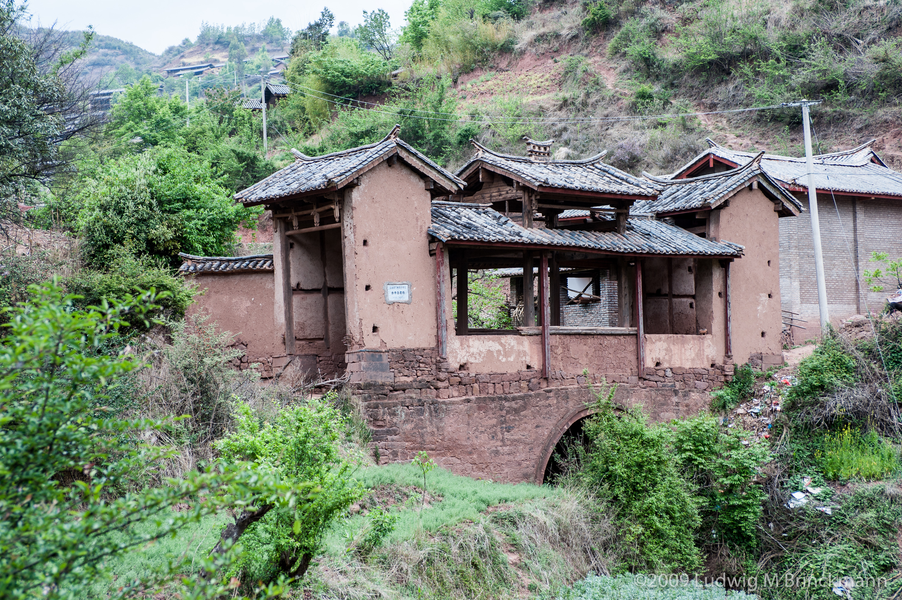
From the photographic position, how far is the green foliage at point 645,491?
11.7 metres

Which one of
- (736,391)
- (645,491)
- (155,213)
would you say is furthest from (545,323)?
(155,213)

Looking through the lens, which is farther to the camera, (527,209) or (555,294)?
(555,294)

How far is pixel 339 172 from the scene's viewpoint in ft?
39.6

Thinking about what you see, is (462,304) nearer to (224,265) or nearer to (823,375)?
(224,265)

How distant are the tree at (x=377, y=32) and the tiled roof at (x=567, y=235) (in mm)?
33137

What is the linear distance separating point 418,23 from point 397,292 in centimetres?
3453

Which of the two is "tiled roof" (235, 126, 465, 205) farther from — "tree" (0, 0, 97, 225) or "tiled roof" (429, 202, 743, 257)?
"tree" (0, 0, 97, 225)

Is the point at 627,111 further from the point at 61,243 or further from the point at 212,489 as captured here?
the point at 212,489

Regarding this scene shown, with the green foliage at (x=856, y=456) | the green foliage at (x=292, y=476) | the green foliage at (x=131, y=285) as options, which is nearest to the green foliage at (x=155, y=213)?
the green foliage at (x=131, y=285)

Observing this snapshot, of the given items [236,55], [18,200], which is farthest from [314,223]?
[236,55]

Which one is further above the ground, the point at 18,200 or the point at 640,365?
the point at 18,200

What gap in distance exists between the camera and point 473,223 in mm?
13383

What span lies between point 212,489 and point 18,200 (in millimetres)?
11968

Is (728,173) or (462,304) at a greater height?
(728,173)
